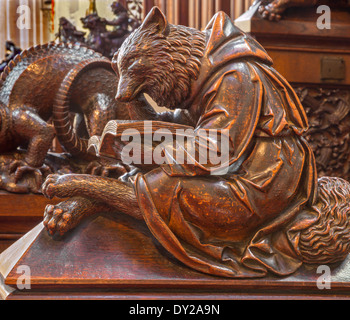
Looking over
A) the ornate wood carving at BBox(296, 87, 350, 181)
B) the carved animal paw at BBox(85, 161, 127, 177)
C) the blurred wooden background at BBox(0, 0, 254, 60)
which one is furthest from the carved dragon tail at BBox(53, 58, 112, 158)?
the blurred wooden background at BBox(0, 0, 254, 60)

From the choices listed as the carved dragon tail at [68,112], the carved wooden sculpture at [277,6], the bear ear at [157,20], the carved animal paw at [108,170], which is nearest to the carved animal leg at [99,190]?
the bear ear at [157,20]

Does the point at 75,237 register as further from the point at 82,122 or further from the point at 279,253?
the point at 82,122

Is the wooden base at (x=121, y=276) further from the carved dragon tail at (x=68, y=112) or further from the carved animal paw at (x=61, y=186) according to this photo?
the carved dragon tail at (x=68, y=112)

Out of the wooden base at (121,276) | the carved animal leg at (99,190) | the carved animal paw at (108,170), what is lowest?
the carved animal paw at (108,170)

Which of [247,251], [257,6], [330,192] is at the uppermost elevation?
[257,6]

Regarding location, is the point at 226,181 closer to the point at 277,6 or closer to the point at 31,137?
the point at 31,137

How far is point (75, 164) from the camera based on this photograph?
7.63 ft

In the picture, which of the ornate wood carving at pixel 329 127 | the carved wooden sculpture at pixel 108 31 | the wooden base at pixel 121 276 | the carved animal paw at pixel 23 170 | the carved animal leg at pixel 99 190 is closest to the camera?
the wooden base at pixel 121 276

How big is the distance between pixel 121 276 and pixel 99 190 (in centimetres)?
22

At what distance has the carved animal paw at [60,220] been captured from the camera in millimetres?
1180

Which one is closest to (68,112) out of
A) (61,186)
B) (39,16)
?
(61,186)

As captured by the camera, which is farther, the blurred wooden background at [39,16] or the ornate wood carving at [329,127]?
the blurred wooden background at [39,16]

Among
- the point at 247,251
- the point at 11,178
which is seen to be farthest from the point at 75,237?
the point at 11,178

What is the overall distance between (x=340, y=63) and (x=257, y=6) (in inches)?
19.3
